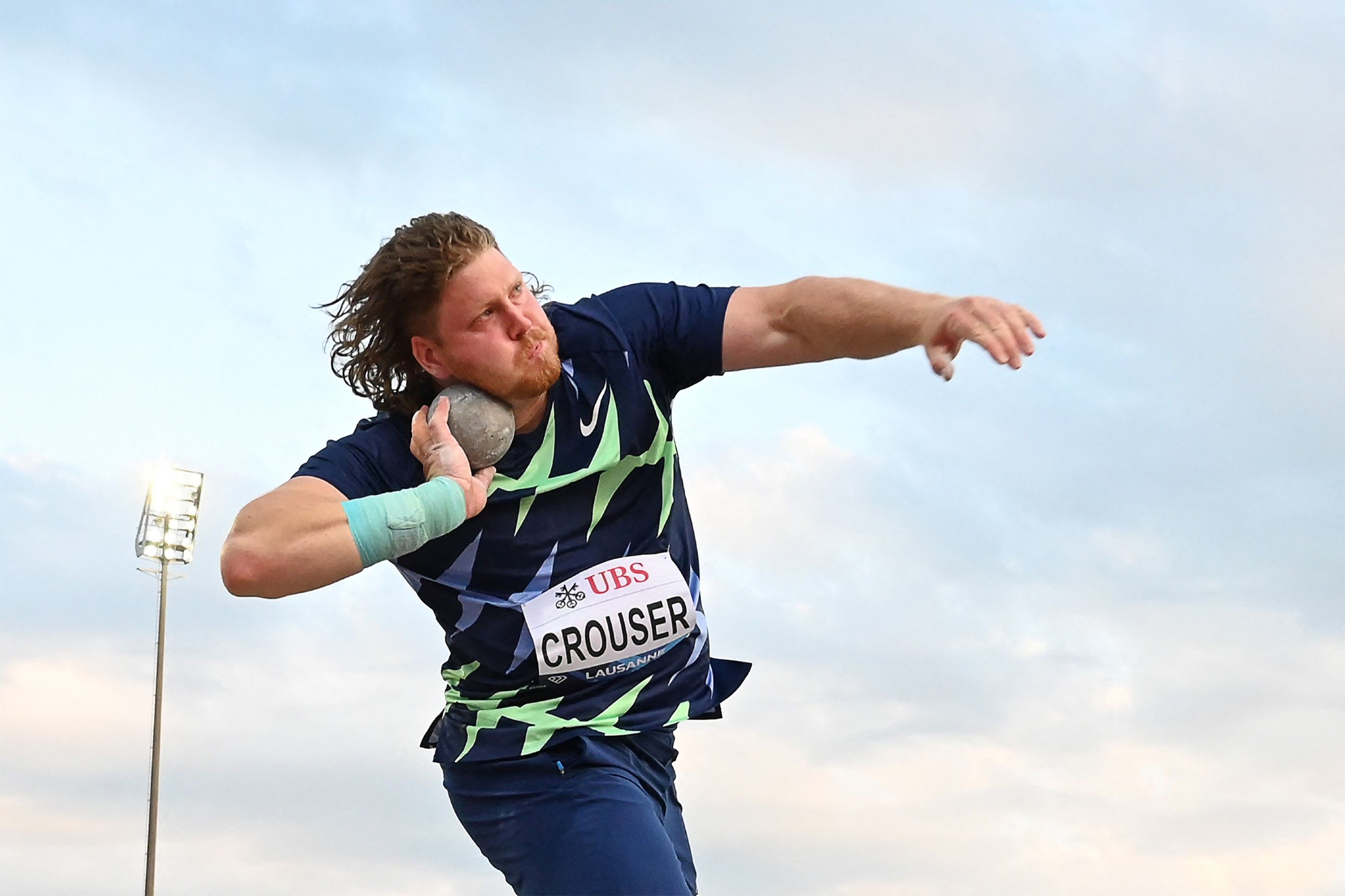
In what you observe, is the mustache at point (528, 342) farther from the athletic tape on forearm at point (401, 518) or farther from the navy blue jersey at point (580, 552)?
the athletic tape on forearm at point (401, 518)

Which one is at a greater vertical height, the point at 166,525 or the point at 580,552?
the point at 166,525

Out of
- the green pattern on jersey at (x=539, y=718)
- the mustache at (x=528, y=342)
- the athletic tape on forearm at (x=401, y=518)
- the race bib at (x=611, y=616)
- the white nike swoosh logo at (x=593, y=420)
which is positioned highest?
the mustache at (x=528, y=342)

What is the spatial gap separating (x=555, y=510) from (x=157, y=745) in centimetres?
2501

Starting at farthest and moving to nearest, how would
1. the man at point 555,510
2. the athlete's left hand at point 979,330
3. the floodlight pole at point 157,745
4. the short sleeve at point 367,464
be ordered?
1. the floodlight pole at point 157,745
2. the short sleeve at point 367,464
3. the man at point 555,510
4. the athlete's left hand at point 979,330

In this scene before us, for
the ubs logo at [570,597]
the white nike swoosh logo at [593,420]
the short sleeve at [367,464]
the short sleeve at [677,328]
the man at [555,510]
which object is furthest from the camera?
the short sleeve at [677,328]

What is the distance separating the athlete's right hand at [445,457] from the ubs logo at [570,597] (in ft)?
1.42

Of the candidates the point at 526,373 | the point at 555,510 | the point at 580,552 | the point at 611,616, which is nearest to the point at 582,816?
the point at 611,616

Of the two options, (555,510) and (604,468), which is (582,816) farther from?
(604,468)

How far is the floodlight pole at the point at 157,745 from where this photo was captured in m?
27.2

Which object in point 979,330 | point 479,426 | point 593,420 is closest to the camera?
point 979,330

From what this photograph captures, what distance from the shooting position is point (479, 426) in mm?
5168

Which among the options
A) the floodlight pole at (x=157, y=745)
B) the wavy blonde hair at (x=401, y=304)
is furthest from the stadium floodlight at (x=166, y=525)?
the wavy blonde hair at (x=401, y=304)

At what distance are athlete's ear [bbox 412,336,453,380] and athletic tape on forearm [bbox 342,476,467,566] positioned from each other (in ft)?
2.12

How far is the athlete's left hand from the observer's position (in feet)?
15.5
